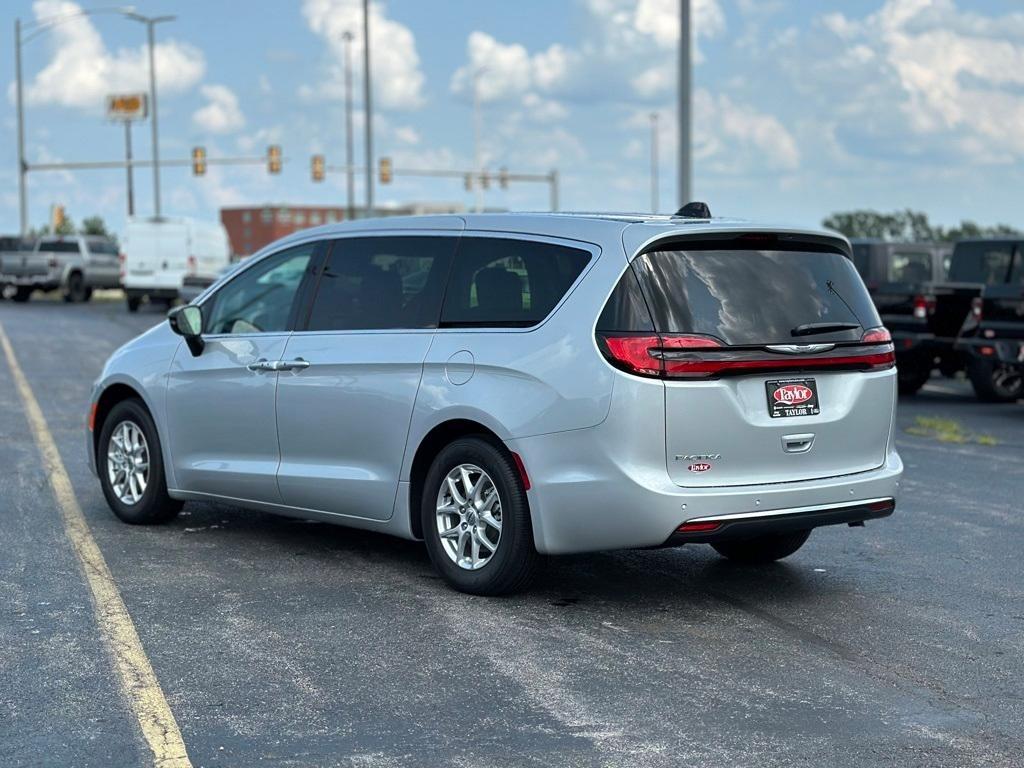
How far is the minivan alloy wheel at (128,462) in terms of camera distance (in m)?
8.76

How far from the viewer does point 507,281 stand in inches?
272

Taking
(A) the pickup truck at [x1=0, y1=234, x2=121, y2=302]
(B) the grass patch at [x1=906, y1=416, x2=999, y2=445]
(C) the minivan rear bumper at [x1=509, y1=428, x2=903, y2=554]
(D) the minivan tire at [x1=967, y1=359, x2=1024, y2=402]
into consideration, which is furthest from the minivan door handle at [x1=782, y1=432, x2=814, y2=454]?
(A) the pickup truck at [x1=0, y1=234, x2=121, y2=302]

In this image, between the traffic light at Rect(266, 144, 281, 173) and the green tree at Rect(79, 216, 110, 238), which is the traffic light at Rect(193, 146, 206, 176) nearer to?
the traffic light at Rect(266, 144, 281, 173)

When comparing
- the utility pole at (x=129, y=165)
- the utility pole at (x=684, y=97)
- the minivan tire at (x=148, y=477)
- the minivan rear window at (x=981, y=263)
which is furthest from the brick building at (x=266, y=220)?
the minivan tire at (x=148, y=477)

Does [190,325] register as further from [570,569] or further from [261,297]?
[570,569]

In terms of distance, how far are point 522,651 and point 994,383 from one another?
44.7ft

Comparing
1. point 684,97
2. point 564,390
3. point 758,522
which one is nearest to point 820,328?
point 758,522

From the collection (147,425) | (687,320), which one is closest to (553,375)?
(687,320)

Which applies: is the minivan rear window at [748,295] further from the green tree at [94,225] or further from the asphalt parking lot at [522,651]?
the green tree at [94,225]

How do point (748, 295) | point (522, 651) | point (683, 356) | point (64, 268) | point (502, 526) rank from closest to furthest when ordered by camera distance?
point (522, 651)
point (683, 356)
point (748, 295)
point (502, 526)
point (64, 268)

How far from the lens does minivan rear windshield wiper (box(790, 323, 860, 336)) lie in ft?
21.6

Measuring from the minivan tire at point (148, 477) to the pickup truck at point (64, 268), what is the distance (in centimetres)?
3777

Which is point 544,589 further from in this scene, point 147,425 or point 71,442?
point 71,442

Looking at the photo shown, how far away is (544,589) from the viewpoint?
7.06 m
